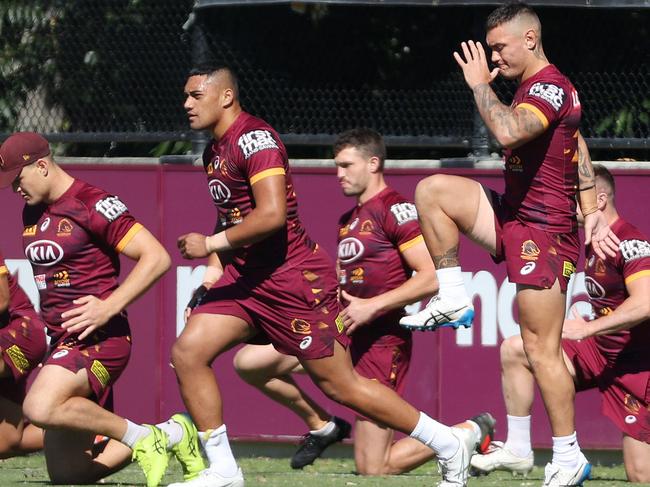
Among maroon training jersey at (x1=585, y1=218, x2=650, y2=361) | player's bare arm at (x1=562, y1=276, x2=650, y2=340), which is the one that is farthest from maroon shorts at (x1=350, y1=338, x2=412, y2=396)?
Result: maroon training jersey at (x1=585, y1=218, x2=650, y2=361)

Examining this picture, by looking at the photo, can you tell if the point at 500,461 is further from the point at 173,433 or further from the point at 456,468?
the point at 173,433

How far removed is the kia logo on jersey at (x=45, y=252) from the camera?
775cm

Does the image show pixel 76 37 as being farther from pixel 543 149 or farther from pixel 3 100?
pixel 543 149

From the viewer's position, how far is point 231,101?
7492 mm

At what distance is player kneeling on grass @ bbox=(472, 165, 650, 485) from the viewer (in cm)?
859

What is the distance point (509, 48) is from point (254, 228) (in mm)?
1442

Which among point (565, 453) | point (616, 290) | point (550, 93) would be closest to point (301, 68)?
point (616, 290)

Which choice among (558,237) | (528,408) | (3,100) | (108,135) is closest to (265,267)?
(558,237)

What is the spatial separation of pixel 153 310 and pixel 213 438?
301cm

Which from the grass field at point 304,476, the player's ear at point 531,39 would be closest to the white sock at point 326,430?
the grass field at point 304,476

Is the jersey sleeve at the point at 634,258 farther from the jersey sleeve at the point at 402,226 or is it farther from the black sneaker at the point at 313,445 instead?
the black sneaker at the point at 313,445

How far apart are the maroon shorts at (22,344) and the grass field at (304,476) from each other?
639 millimetres

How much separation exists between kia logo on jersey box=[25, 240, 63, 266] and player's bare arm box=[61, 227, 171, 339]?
25 centimetres

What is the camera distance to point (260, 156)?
7.18m
